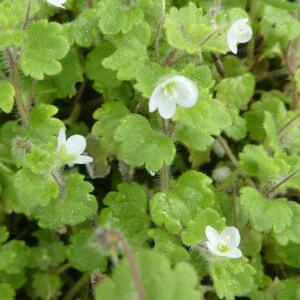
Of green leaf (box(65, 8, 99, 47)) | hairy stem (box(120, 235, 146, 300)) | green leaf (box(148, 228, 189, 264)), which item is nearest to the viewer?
hairy stem (box(120, 235, 146, 300))

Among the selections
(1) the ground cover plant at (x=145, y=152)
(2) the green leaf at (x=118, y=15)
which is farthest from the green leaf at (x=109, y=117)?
(2) the green leaf at (x=118, y=15)

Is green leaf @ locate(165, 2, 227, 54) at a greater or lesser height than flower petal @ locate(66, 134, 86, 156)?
greater

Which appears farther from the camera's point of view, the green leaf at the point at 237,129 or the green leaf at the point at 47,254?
Result: the green leaf at the point at 237,129

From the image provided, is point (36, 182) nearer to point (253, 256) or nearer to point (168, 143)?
point (168, 143)

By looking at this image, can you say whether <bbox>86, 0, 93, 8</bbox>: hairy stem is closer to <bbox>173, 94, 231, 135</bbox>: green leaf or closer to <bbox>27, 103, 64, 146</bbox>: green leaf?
<bbox>27, 103, 64, 146</bbox>: green leaf

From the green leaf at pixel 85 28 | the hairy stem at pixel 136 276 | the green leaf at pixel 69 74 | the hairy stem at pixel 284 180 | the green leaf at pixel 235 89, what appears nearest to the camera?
the hairy stem at pixel 136 276

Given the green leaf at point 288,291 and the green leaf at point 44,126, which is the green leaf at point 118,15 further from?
the green leaf at point 288,291

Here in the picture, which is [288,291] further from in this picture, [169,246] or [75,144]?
[75,144]

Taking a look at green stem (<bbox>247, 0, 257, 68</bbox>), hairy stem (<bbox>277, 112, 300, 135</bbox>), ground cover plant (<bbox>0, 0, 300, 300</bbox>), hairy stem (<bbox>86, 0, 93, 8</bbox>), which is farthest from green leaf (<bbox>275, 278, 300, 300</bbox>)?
hairy stem (<bbox>86, 0, 93, 8</bbox>)

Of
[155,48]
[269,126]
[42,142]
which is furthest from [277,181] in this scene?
[42,142]
